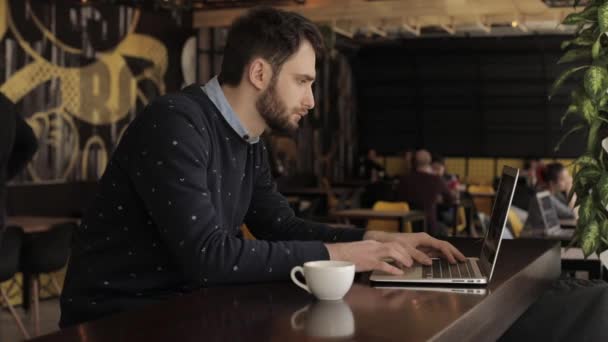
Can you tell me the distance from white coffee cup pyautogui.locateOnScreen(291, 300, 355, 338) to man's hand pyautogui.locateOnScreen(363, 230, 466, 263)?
0.54 metres

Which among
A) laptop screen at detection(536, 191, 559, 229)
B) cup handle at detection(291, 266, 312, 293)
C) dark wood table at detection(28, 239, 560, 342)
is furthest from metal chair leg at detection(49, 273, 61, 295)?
cup handle at detection(291, 266, 312, 293)

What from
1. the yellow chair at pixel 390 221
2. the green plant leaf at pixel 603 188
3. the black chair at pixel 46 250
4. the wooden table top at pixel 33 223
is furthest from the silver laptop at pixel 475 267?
the yellow chair at pixel 390 221

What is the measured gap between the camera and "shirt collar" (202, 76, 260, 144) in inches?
86.4

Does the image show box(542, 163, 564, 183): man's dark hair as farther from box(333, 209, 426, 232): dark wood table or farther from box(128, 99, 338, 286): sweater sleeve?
box(128, 99, 338, 286): sweater sleeve

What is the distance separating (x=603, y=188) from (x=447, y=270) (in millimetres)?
1258

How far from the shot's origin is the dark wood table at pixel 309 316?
1380 millimetres

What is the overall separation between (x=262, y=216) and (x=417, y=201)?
7390 mm

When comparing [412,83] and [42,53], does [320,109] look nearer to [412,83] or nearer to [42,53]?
[412,83]

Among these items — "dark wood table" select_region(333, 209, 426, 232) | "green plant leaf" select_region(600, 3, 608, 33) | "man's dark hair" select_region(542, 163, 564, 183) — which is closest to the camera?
"green plant leaf" select_region(600, 3, 608, 33)

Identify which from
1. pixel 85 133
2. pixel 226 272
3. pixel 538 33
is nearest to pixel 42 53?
pixel 85 133

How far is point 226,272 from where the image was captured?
186 centimetres

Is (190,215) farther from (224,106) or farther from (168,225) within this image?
(224,106)

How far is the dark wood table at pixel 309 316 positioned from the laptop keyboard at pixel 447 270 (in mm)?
69

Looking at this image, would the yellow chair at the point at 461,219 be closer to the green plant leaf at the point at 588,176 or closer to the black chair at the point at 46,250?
the black chair at the point at 46,250
